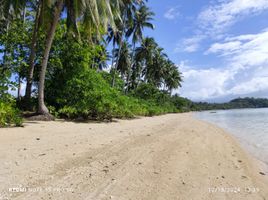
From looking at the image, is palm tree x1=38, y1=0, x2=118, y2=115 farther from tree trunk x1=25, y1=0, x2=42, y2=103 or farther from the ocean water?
the ocean water

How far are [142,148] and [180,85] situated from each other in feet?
198

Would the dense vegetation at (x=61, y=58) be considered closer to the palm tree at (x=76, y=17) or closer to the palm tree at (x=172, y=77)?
the palm tree at (x=76, y=17)

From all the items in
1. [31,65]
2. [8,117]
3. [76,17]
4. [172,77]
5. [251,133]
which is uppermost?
[172,77]

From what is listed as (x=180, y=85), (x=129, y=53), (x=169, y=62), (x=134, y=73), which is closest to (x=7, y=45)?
(x=129, y=53)

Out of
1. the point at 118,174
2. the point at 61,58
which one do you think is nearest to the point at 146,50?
the point at 61,58

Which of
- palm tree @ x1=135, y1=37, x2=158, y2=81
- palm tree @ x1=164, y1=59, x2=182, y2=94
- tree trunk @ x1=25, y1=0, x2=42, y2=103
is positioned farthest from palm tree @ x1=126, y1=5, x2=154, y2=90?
palm tree @ x1=164, y1=59, x2=182, y2=94

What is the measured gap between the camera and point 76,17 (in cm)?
1165

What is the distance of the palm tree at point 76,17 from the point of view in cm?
1111

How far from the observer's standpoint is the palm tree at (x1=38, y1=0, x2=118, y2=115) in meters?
11.1

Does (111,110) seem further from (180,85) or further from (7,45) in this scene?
(180,85)

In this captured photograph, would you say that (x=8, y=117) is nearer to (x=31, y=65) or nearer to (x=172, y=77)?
(x=31, y=65)

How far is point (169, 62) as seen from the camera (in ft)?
194

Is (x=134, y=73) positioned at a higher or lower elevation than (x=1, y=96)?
higher

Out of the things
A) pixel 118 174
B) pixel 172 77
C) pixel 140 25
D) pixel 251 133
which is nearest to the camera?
pixel 118 174
